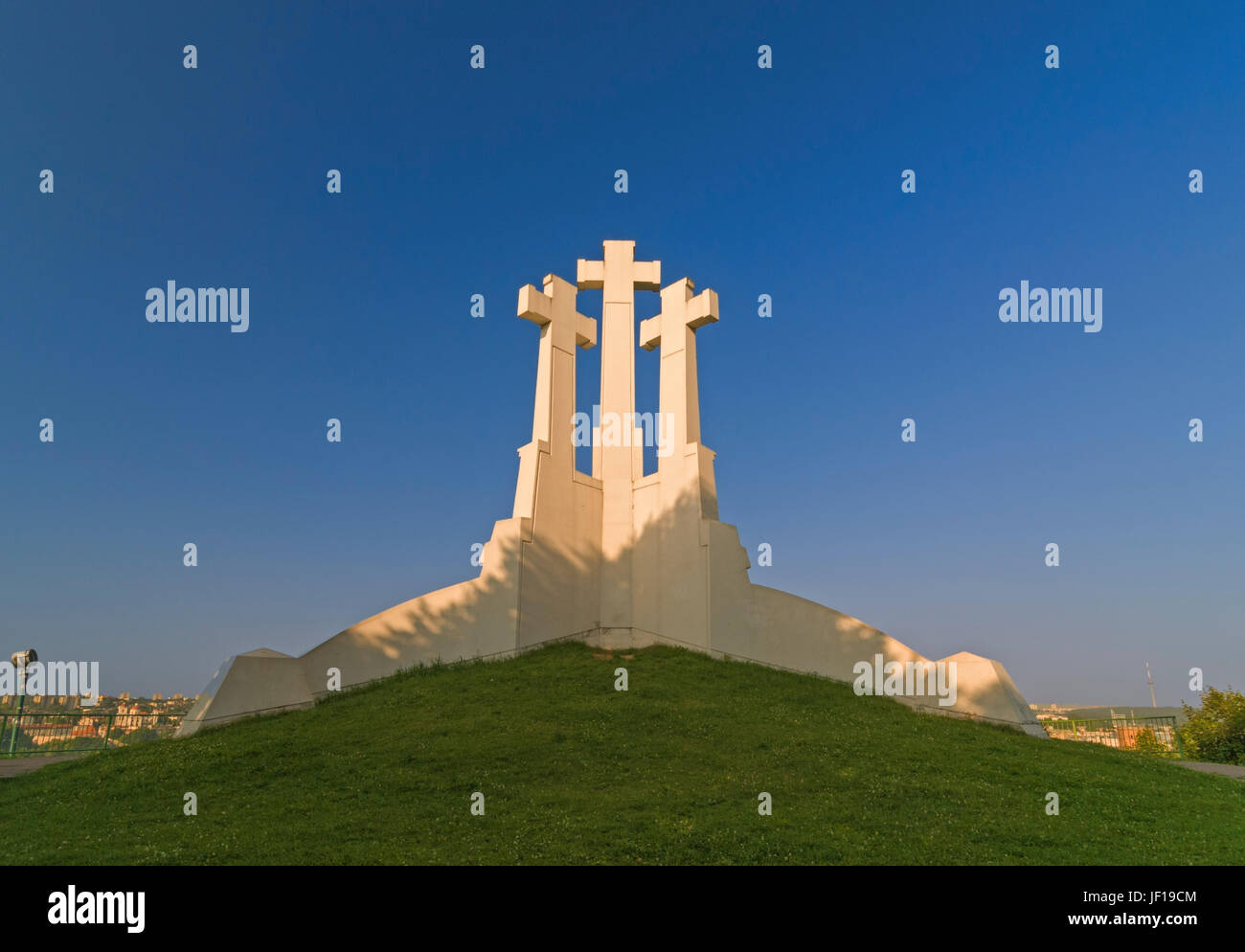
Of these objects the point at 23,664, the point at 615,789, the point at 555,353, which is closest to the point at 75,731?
the point at 23,664

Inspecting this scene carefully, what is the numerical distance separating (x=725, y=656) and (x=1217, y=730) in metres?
14.1

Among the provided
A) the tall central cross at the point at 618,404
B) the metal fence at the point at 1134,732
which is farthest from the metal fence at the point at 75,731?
the metal fence at the point at 1134,732

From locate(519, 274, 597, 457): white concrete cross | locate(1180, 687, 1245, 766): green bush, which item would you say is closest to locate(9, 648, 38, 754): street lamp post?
locate(519, 274, 597, 457): white concrete cross

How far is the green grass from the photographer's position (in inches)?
354

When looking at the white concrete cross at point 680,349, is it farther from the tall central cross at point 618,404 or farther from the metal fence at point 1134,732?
the metal fence at point 1134,732

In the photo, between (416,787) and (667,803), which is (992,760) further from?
(416,787)

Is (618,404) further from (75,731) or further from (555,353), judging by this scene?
(75,731)

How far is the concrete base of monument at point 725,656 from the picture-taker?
645 inches

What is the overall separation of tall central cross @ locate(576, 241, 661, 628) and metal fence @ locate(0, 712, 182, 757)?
10867mm

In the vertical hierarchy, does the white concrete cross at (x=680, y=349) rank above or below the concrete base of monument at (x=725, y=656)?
above

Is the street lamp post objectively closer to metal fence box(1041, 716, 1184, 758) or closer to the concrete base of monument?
the concrete base of monument

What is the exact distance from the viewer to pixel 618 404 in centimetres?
2319

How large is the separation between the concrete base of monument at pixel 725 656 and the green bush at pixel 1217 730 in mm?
7758
